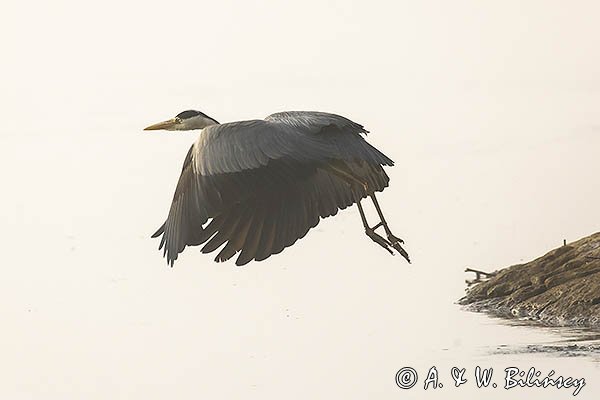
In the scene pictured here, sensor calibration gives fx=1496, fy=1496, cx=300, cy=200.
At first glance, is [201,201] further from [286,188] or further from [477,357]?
[477,357]

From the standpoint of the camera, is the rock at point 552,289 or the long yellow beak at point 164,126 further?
the rock at point 552,289

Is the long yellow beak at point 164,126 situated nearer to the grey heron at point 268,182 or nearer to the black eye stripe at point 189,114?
the black eye stripe at point 189,114

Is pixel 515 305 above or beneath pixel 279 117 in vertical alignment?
beneath

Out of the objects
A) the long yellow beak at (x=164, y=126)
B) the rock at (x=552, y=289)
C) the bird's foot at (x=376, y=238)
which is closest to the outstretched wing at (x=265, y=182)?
the bird's foot at (x=376, y=238)

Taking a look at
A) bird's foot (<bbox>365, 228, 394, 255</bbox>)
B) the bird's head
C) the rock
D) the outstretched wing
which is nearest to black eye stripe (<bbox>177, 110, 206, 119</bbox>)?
the bird's head

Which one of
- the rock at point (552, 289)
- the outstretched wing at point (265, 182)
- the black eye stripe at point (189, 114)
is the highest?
the black eye stripe at point (189, 114)

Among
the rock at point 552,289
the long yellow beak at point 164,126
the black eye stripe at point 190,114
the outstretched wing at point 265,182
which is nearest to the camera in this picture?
the outstretched wing at point 265,182

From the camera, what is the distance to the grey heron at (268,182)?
867cm

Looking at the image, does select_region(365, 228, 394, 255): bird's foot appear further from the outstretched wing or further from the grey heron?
the outstretched wing

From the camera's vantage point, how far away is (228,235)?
9.29 metres

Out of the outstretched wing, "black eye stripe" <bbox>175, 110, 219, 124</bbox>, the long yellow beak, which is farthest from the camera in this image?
the long yellow beak

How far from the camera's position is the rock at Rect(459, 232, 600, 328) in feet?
36.3

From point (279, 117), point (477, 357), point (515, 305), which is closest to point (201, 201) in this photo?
point (279, 117)

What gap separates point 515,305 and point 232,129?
3605 millimetres
